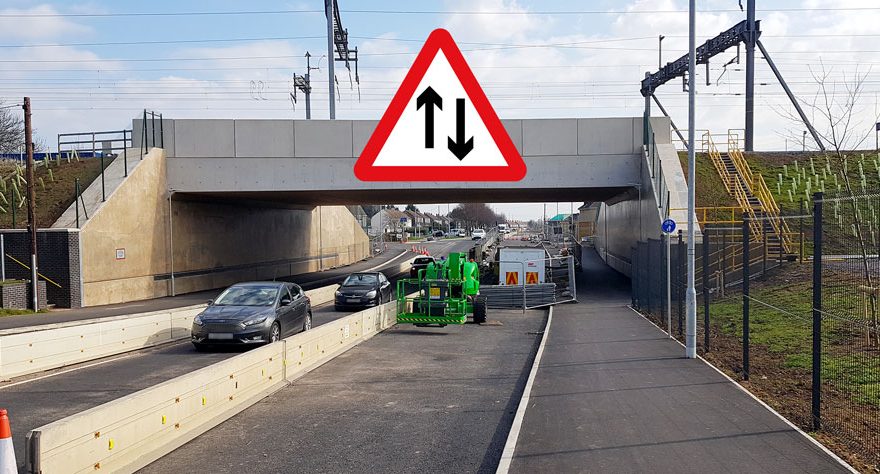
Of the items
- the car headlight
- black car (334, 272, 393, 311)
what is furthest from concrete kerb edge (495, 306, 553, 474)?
black car (334, 272, 393, 311)

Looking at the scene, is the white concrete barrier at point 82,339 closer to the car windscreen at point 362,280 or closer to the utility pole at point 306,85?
the car windscreen at point 362,280

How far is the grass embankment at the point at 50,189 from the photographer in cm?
2869

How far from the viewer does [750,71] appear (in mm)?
37969

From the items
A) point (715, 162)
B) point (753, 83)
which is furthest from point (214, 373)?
point (753, 83)

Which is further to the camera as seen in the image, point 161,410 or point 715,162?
point 715,162

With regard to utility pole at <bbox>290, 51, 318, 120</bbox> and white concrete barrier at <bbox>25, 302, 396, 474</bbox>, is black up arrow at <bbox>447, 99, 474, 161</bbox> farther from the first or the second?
utility pole at <bbox>290, 51, 318, 120</bbox>

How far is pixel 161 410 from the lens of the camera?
7.60 meters

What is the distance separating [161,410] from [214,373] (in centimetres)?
129

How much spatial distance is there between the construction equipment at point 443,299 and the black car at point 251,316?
3945 millimetres

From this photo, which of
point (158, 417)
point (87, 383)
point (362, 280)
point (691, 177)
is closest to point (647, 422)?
point (158, 417)

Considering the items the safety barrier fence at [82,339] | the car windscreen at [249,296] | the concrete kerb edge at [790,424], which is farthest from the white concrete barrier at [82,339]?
the concrete kerb edge at [790,424]

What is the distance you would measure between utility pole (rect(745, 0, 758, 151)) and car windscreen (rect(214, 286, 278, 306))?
99.3 feet

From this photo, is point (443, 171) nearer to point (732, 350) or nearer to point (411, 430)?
point (411, 430)

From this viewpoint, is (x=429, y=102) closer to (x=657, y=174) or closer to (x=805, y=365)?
(x=805, y=365)
